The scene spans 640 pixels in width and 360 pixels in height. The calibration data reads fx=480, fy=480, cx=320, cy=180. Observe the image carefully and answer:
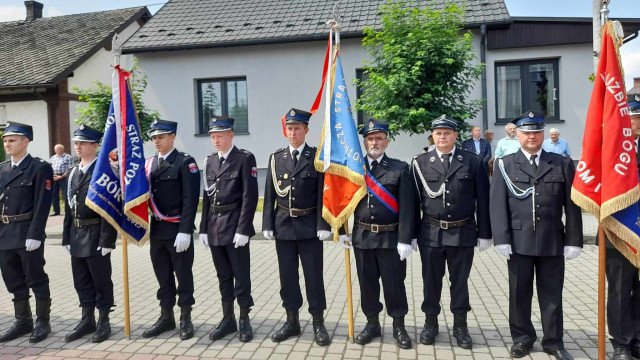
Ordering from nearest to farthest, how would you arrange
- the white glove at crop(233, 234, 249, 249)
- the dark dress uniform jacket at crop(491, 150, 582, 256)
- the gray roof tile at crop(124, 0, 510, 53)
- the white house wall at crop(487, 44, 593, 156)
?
the dark dress uniform jacket at crop(491, 150, 582, 256) < the white glove at crop(233, 234, 249, 249) < the white house wall at crop(487, 44, 593, 156) < the gray roof tile at crop(124, 0, 510, 53)

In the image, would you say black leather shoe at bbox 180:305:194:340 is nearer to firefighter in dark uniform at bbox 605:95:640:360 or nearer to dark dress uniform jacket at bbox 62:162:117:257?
dark dress uniform jacket at bbox 62:162:117:257

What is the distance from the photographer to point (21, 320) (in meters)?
4.78

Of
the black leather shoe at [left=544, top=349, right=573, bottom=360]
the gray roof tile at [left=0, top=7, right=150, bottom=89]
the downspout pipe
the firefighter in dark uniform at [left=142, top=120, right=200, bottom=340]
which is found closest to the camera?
the black leather shoe at [left=544, top=349, right=573, bottom=360]

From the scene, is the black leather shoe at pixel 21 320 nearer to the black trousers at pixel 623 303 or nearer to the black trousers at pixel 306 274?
the black trousers at pixel 306 274

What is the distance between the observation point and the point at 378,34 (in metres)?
10.6

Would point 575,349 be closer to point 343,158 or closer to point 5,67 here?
point 343,158

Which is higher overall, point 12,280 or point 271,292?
point 12,280

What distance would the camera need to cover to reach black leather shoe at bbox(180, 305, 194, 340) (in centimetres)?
451

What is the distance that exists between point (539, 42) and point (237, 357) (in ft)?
38.8

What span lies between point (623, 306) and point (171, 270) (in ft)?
13.1

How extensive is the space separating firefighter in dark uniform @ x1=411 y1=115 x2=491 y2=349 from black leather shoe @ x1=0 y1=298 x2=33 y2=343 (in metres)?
3.88

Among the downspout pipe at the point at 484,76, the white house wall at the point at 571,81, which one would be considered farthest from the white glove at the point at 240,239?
the white house wall at the point at 571,81

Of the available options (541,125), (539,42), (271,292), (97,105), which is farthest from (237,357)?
(539,42)

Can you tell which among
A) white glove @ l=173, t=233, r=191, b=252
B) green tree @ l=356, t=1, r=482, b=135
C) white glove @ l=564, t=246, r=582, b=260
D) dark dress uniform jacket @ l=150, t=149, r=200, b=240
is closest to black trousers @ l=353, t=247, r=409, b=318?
white glove @ l=564, t=246, r=582, b=260
